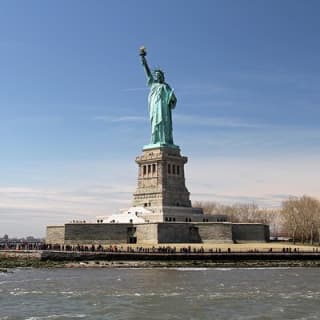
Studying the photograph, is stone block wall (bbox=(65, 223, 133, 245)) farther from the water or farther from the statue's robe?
the water

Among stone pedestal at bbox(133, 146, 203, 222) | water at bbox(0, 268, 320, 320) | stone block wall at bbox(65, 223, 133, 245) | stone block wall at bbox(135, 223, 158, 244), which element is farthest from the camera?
stone pedestal at bbox(133, 146, 203, 222)

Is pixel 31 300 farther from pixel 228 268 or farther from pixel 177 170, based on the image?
pixel 177 170

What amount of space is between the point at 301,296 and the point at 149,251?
76.5ft

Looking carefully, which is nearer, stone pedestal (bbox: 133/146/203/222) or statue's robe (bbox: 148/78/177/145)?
stone pedestal (bbox: 133/146/203/222)

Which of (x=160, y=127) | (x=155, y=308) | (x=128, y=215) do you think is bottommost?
(x=155, y=308)

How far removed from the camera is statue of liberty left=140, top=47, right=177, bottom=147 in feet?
248

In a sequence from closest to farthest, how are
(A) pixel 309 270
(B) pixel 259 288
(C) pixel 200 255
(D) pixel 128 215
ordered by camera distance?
(B) pixel 259 288 < (A) pixel 309 270 < (C) pixel 200 255 < (D) pixel 128 215

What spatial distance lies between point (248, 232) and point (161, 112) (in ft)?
67.3

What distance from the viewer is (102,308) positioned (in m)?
Answer: 26.4

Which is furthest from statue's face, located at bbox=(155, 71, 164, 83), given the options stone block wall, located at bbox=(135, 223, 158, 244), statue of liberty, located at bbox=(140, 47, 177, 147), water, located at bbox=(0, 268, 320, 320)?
water, located at bbox=(0, 268, 320, 320)

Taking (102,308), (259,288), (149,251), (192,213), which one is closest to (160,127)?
(192,213)

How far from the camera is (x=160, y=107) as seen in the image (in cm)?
7625

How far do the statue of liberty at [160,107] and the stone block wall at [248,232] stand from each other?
15564 mm

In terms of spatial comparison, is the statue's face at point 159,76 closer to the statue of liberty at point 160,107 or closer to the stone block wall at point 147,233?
the statue of liberty at point 160,107
